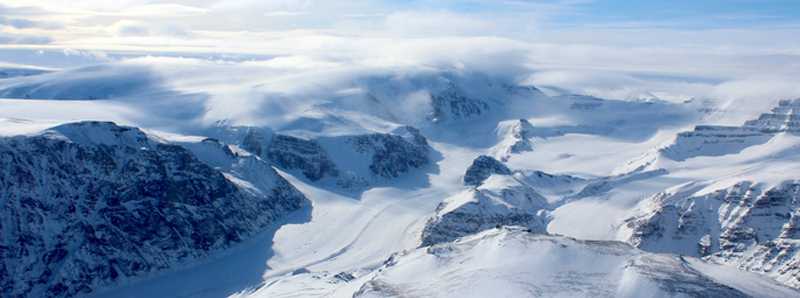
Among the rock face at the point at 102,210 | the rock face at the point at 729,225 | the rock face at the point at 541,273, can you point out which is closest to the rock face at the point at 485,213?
the rock face at the point at 729,225

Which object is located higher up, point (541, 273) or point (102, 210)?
point (541, 273)

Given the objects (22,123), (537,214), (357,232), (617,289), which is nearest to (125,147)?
(22,123)

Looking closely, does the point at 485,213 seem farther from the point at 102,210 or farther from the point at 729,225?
the point at 102,210

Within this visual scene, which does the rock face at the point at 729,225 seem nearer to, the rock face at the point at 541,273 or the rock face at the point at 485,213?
the rock face at the point at 485,213

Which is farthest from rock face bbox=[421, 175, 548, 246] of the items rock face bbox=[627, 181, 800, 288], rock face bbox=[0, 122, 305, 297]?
rock face bbox=[0, 122, 305, 297]

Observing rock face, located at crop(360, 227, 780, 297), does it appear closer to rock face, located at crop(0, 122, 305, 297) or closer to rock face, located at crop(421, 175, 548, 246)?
rock face, located at crop(421, 175, 548, 246)

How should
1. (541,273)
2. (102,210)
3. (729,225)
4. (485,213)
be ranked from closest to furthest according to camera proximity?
(541,273) < (729,225) < (102,210) < (485,213)

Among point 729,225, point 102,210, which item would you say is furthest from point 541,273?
point 102,210

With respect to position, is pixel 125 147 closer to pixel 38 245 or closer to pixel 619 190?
pixel 38 245
